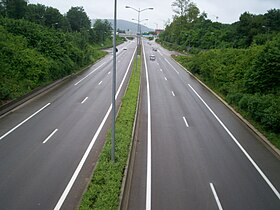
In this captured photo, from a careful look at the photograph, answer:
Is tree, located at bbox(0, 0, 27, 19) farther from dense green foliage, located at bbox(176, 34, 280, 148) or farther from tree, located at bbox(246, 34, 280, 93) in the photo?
tree, located at bbox(246, 34, 280, 93)

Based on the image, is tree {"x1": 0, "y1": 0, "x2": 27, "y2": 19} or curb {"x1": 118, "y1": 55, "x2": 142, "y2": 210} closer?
curb {"x1": 118, "y1": 55, "x2": 142, "y2": 210}

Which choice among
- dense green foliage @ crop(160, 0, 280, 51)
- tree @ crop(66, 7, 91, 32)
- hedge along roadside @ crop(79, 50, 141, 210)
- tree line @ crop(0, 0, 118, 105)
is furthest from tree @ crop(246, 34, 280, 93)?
tree @ crop(66, 7, 91, 32)

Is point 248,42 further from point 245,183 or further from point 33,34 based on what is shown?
point 245,183

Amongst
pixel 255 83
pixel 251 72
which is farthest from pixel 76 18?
pixel 255 83

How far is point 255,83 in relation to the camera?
26672mm

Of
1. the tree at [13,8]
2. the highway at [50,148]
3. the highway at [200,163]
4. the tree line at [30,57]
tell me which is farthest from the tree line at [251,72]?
the tree at [13,8]

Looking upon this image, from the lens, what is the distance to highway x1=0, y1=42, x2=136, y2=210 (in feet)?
40.7

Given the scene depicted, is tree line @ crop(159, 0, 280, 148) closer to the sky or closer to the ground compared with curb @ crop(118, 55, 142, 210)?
closer to the sky

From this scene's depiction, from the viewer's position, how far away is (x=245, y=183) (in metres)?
14.1

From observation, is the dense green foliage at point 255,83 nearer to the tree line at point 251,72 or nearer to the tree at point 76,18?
the tree line at point 251,72

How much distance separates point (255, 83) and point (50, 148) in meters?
17.4

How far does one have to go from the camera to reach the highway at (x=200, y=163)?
12562mm

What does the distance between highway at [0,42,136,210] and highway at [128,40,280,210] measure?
2.57 m

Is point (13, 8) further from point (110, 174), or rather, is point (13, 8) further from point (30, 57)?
Answer: point (110, 174)
